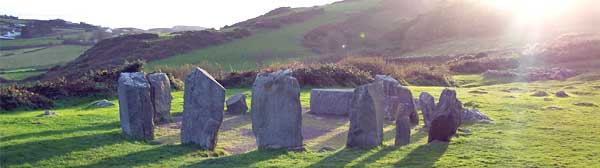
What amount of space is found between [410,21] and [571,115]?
7060 cm

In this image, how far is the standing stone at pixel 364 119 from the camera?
16.4 m

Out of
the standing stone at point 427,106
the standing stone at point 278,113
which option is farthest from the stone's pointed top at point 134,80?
the standing stone at point 427,106

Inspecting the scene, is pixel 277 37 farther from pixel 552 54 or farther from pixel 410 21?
pixel 552 54

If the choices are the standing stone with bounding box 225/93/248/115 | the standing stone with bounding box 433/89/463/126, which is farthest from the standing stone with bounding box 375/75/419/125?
the standing stone with bounding box 225/93/248/115

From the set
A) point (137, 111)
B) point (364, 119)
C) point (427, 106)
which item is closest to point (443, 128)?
point (364, 119)

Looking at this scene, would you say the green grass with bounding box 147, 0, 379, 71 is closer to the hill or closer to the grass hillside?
the grass hillside

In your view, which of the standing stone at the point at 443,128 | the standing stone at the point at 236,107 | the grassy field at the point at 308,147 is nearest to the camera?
the grassy field at the point at 308,147

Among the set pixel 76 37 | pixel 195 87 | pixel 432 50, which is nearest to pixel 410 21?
pixel 432 50

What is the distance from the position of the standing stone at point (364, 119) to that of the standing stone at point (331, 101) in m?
7.46

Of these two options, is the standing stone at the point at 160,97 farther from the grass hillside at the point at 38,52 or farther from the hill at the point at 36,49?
the hill at the point at 36,49

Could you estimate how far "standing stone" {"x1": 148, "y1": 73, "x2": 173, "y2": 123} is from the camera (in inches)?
836

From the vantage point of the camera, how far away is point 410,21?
92562 millimetres

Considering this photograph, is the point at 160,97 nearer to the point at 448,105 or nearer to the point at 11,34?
the point at 448,105

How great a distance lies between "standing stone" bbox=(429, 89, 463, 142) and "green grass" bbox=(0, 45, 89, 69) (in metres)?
65.4
